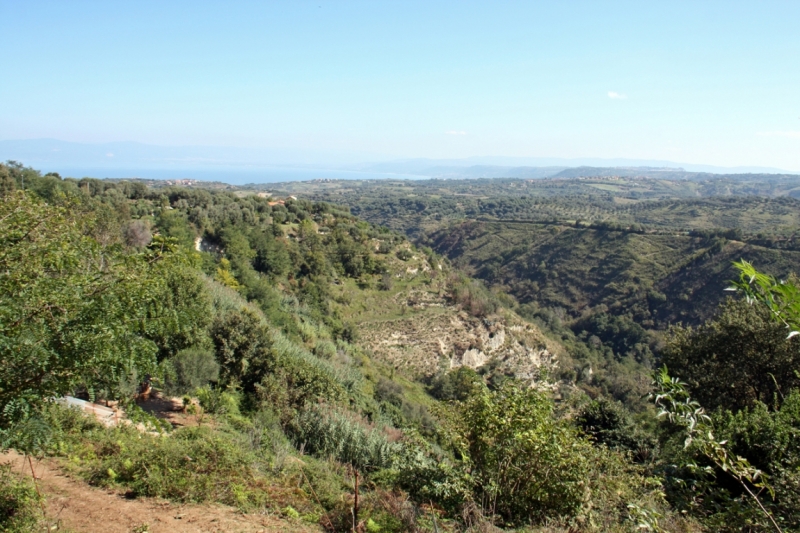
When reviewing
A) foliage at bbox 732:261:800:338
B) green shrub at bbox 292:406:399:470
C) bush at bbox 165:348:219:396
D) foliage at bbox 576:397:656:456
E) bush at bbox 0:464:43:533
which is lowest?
foliage at bbox 576:397:656:456

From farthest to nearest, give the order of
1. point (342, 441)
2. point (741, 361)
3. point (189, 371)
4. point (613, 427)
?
point (613, 427) → point (741, 361) → point (189, 371) → point (342, 441)

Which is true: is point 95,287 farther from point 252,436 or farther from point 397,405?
point 397,405

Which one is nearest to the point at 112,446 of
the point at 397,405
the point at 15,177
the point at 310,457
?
the point at 310,457

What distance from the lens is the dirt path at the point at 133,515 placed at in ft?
15.4

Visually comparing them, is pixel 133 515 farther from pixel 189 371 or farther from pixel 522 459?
pixel 189 371

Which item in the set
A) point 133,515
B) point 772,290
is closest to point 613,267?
point 133,515

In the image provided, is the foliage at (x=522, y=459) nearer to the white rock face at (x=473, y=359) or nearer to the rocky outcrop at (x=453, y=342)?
the rocky outcrop at (x=453, y=342)

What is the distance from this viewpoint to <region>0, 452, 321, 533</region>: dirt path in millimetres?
4707

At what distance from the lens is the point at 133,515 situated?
A: 4.95 metres

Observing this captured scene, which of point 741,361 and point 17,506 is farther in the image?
point 741,361

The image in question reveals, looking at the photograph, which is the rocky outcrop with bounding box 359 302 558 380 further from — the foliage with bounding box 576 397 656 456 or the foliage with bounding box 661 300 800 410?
the foliage with bounding box 661 300 800 410

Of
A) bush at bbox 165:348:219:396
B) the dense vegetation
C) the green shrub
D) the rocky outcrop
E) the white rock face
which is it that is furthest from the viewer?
the white rock face

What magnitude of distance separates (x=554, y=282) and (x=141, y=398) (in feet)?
190

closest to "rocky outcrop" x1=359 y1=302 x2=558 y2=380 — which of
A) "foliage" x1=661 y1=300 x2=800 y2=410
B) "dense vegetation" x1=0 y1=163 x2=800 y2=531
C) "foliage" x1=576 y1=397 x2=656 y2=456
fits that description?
"dense vegetation" x1=0 y1=163 x2=800 y2=531
